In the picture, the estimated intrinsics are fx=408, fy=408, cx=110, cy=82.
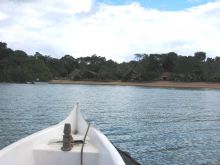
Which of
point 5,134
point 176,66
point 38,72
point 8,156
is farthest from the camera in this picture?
point 38,72

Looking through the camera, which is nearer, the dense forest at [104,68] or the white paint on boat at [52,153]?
the white paint on boat at [52,153]

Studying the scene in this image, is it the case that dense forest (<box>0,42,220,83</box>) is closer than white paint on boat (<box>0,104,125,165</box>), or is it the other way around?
white paint on boat (<box>0,104,125,165</box>)

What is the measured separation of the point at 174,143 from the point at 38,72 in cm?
15388

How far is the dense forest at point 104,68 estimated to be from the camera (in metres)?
147

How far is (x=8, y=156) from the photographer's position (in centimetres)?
780

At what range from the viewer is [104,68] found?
168250 mm

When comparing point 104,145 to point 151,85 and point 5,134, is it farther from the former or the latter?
point 151,85

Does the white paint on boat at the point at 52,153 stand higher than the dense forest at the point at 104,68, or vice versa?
the dense forest at the point at 104,68

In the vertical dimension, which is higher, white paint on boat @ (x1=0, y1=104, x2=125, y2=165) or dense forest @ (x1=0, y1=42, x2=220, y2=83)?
dense forest @ (x1=0, y1=42, x2=220, y2=83)

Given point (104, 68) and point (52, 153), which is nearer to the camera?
point (52, 153)

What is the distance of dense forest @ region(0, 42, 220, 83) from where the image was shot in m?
147

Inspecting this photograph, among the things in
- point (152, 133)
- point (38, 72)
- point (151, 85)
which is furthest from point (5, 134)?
point (38, 72)

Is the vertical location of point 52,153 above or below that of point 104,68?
below

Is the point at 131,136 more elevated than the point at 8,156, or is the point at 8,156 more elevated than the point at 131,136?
the point at 8,156
